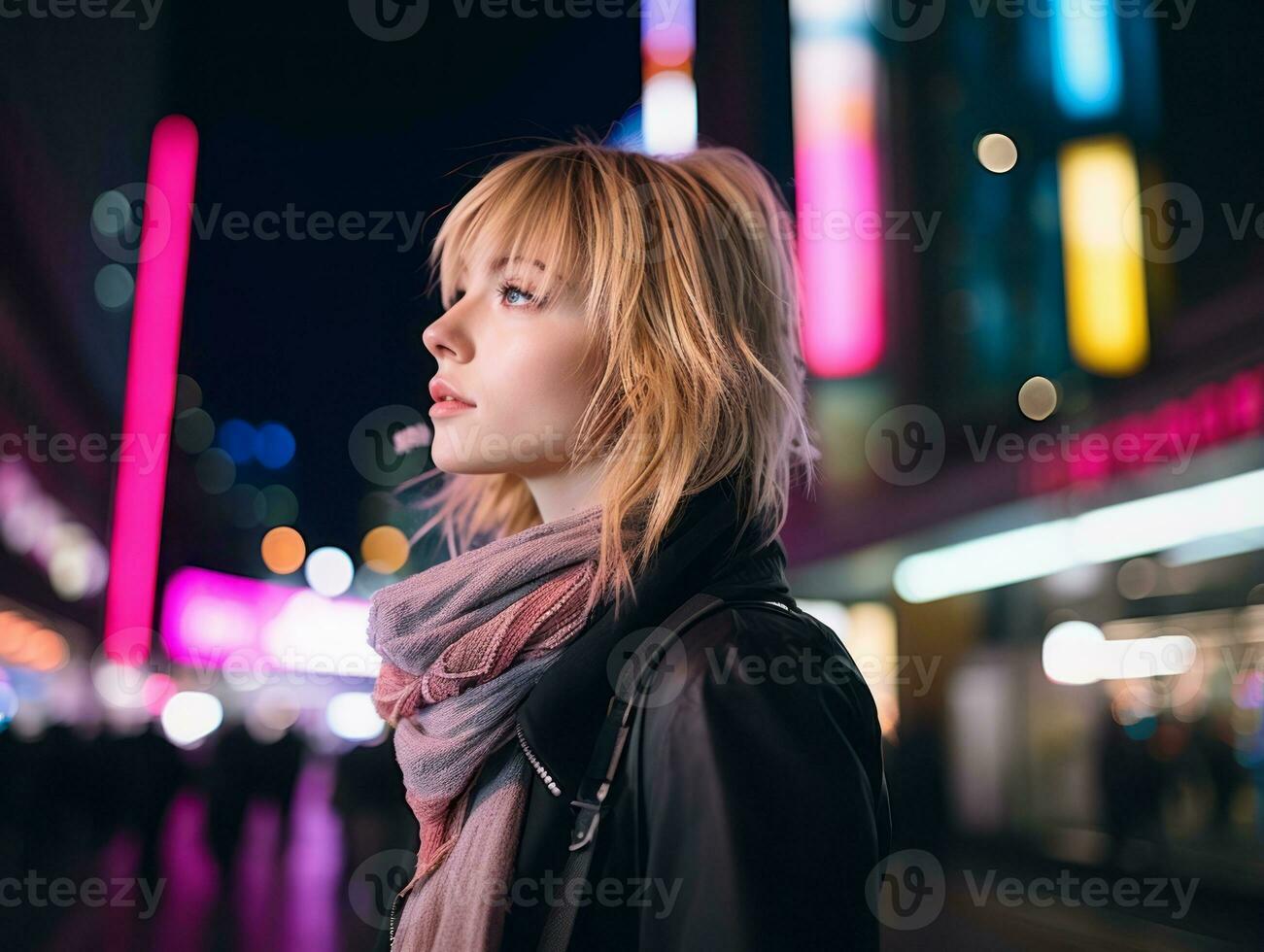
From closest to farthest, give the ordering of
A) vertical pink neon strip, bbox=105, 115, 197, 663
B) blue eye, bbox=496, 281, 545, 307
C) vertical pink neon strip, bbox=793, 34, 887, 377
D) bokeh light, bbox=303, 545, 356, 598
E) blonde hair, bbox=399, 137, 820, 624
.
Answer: blonde hair, bbox=399, 137, 820, 624 → blue eye, bbox=496, 281, 545, 307 → vertical pink neon strip, bbox=105, 115, 197, 663 → vertical pink neon strip, bbox=793, 34, 887, 377 → bokeh light, bbox=303, 545, 356, 598

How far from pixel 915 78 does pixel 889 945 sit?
12.5 metres

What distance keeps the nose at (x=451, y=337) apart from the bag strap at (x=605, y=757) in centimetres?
62

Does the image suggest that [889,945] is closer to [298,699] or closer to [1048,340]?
[1048,340]

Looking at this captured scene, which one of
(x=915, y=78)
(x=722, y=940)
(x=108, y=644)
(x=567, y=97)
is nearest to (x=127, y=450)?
(x=108, y=644)

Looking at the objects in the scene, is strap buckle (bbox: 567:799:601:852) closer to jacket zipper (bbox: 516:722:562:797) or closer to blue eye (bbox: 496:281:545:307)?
jacket zipper (bbox: 516:722:562:797)

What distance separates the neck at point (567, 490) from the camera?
176cm

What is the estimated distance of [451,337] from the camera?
1721 millimetres

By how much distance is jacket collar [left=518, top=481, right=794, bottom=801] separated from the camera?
1.47 m

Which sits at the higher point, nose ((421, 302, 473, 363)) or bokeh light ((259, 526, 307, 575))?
nose ((421, 302, 473, 363))

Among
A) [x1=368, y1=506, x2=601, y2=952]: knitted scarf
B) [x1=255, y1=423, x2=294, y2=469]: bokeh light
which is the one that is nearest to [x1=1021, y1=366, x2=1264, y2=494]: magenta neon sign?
[x1=368, y1=506, x2=601, y2=952]: knitted scarf

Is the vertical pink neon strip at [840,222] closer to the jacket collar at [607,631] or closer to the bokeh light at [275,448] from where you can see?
the jacket collar at [607,631]

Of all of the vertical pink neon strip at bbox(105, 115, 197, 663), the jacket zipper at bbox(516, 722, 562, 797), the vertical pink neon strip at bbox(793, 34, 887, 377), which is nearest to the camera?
the jacket zipper at bbox(516, 722, 562, 797)

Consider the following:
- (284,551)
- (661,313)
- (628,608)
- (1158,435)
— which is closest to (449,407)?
(661,313)

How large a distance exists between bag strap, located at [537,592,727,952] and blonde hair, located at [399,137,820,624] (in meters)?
0.13
